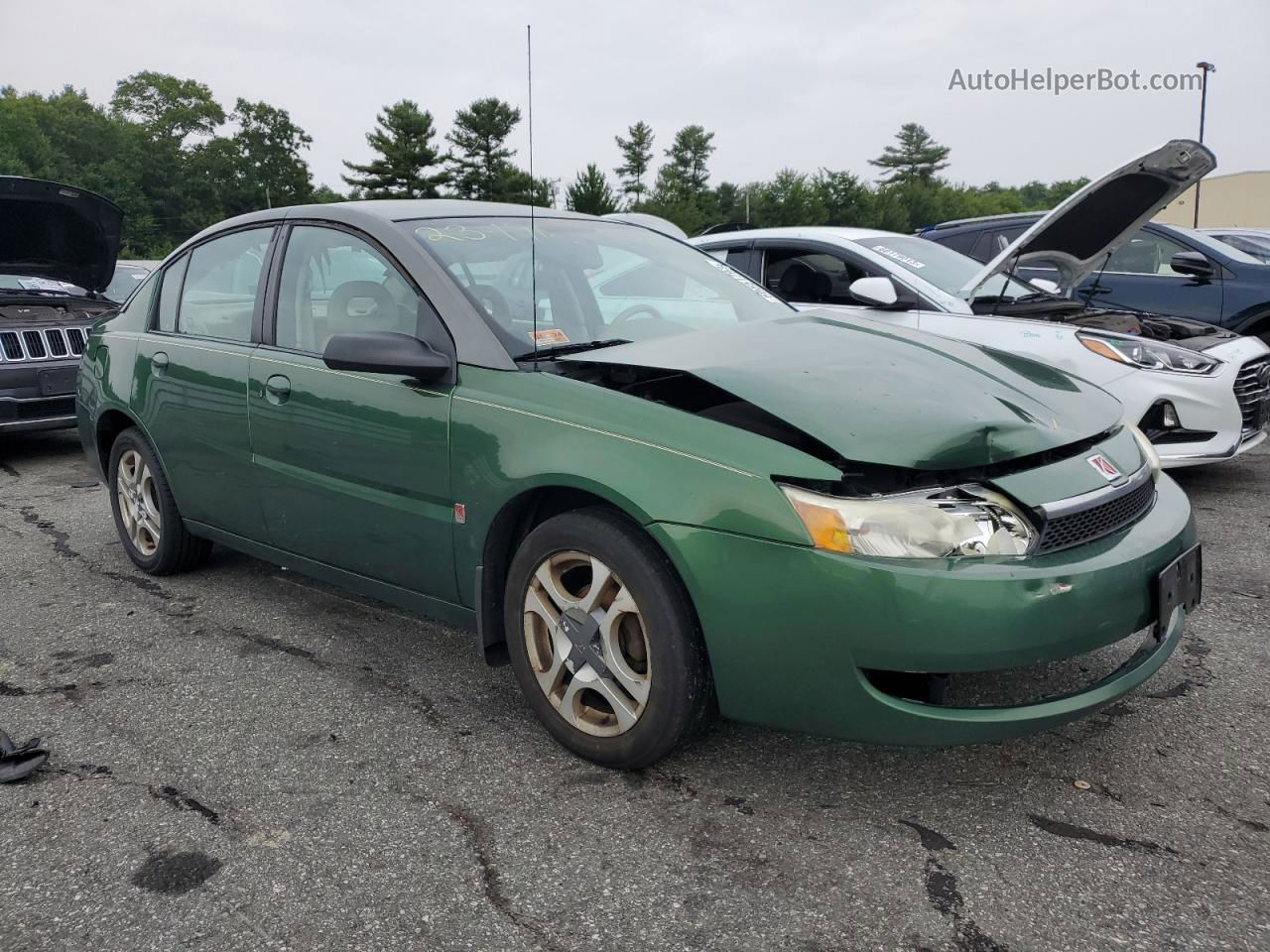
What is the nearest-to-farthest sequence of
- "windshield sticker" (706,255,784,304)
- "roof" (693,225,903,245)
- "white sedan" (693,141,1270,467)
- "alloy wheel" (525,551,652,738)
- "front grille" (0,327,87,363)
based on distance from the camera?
1. "alloy wheel" (525,551,652,738)
2. "windshield sticker" (706,255,784,304)
3. "white sedan" (693,141,1270,467)
4. "roof" (693,225,903,245)
5. "front grille" (0,327,87,363)

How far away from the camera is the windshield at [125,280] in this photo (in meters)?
9.18

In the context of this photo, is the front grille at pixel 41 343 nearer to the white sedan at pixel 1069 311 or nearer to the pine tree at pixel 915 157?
the white sedan at pixel 1069 311

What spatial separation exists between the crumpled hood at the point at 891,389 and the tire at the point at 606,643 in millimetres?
476

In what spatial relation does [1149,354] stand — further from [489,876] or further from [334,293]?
[489,876]

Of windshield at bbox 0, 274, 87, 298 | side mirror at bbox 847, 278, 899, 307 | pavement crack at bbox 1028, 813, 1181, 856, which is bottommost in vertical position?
pavement crack at bbox 1028, 813, 1181, 856

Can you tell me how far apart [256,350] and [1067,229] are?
170 inches

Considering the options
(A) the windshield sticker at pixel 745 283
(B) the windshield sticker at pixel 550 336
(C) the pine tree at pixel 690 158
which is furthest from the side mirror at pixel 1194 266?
(C) the pine tree at pixel 690 158

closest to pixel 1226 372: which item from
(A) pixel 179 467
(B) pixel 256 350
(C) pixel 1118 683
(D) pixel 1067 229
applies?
(D) pixel 1067 229

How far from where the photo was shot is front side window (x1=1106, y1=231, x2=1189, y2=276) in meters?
7.62

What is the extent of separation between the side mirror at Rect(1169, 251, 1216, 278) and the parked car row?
5.15 m

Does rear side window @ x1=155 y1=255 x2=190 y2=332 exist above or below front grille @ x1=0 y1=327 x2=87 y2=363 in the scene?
above

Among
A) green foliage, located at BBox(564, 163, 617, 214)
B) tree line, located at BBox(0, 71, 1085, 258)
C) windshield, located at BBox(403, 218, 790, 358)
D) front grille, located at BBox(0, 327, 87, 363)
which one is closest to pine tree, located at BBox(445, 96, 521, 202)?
windshield, located at BBox(403, 218, 790, 358)

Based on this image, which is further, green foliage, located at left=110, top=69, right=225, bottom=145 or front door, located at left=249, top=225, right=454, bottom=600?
green foliage, located at left=110, top=69, right=225, bottom=145

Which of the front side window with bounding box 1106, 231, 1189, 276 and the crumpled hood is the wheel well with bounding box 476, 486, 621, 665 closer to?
the crumpled hood
